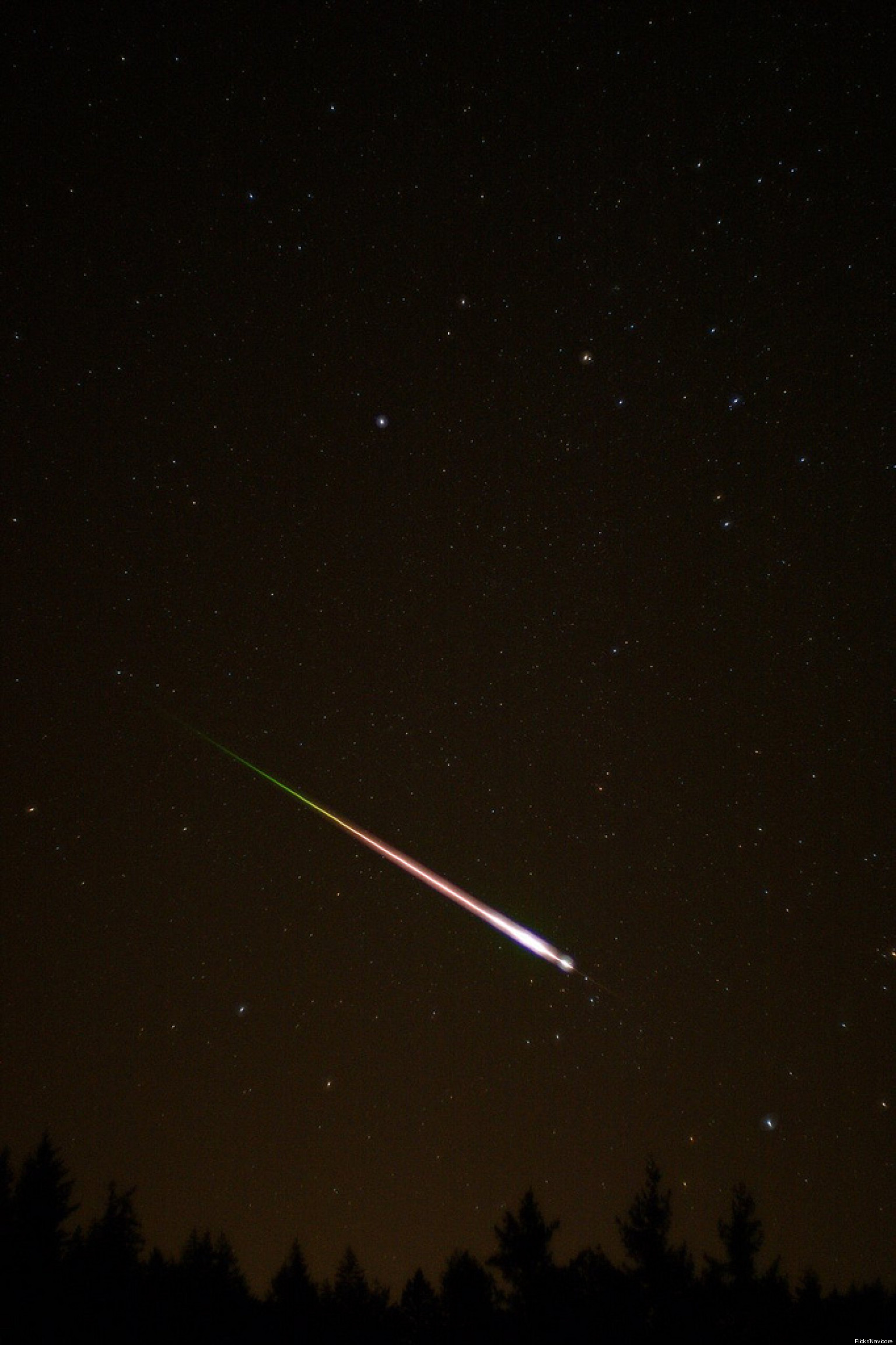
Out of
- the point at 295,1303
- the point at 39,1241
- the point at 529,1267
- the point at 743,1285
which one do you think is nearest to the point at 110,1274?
the point at 39,1241

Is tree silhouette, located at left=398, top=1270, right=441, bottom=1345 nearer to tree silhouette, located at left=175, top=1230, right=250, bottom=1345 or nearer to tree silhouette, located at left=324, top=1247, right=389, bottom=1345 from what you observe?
tree silhouette, located at left=324, top=1247, right=389, bottom=1345

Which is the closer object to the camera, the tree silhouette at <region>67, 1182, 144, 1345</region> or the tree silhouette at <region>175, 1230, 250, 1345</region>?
the tree silhouette at <region>67, 1182, 144, 1345</region>

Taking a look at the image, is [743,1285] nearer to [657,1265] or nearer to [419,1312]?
[657,1265]

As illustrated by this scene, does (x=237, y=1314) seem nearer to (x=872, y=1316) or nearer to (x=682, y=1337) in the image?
(x=682, y=1337)

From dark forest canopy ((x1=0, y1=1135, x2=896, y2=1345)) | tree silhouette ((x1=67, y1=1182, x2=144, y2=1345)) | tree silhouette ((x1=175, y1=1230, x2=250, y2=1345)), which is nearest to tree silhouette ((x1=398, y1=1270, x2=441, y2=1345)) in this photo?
dark forest canopy ((x1=0, y1=1135, x2=896, y2=1345))

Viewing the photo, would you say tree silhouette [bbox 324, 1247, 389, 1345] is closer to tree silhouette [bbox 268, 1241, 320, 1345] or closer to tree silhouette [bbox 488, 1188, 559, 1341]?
tree silhouette [bbox 268, 1241, 320, 1345]

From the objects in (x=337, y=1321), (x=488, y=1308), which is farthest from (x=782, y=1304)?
(x=337, y=1321)

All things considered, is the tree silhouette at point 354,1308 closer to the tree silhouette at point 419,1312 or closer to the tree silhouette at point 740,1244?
the tree silhouette at point 419,1312

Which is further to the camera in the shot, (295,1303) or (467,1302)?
(295,1303)
